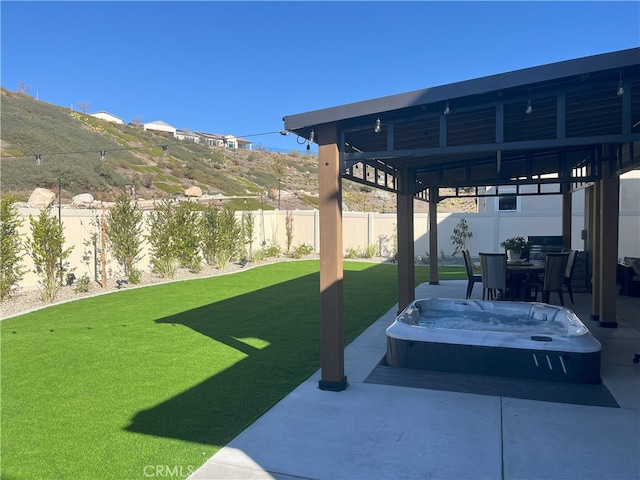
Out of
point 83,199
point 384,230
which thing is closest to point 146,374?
point 384,230

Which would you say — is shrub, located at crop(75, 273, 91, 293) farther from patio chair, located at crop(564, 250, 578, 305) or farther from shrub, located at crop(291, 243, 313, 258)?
patio chair, located at crop(564, 250, 578, 305)

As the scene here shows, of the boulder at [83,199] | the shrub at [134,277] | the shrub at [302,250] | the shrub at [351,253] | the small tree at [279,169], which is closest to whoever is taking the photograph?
the shrub at [134,277]

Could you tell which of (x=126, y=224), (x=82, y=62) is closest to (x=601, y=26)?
(x=126, y=224)

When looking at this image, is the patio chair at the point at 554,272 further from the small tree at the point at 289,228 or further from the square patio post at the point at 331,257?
the small tree at the point at 289,228

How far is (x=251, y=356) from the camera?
5453 mm

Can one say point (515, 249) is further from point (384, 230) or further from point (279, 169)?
point (279, 169)

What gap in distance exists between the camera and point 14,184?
21578 mm

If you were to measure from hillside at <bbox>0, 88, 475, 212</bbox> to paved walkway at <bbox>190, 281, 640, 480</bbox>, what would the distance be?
1643 centimetres

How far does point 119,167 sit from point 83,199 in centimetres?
798

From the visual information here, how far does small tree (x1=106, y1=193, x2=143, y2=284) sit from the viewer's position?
36.9ft

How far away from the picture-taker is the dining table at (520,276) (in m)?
8.26

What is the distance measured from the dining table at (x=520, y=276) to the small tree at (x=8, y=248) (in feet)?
30.5

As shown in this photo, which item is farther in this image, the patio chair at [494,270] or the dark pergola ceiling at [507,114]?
the patio chair at [494,270]

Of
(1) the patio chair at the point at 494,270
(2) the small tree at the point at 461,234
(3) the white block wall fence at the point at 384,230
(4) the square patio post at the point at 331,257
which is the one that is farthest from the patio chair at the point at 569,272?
(2) the small tree at the point at 461,234
